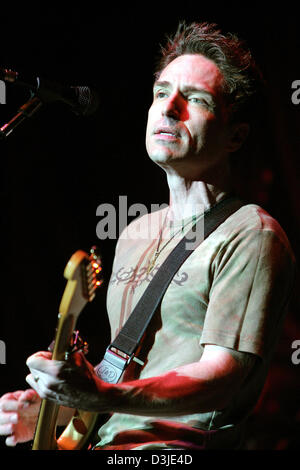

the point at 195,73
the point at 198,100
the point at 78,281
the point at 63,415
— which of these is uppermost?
the point at 195,73

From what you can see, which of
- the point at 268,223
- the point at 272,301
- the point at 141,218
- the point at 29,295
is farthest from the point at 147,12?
the point at 272,301

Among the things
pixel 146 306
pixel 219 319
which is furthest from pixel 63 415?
pixel 219 319

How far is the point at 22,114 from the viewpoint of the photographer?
1699 millimetres

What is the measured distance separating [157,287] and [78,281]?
0.50 metres

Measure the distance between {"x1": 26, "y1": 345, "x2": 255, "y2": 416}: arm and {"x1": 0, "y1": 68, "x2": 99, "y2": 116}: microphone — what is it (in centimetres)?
85

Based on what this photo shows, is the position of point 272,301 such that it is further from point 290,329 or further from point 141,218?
point 290,329

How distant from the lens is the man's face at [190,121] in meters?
1.88

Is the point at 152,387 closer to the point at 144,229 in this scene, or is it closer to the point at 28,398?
the point at 28,398

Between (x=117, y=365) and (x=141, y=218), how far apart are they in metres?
0.89

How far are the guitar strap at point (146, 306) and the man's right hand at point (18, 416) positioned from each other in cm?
29

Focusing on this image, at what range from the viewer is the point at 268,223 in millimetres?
1743

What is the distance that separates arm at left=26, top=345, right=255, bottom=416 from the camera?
52.9 inches

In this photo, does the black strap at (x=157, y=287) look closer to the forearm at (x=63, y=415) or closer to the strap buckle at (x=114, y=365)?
the strap buckle at (x=114, y=365)

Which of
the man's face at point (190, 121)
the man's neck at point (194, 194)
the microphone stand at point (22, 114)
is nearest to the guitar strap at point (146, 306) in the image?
the man's neck at point (194, 194)
